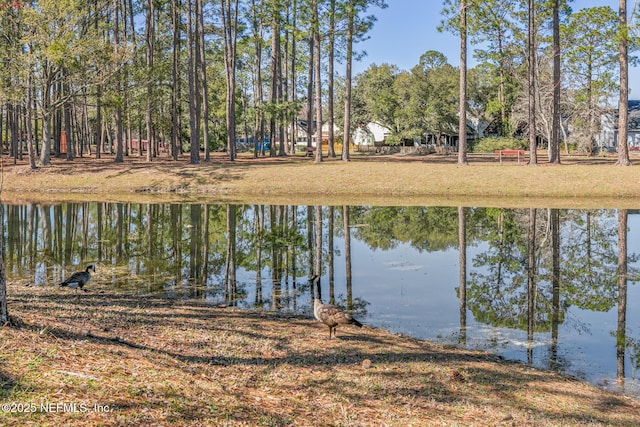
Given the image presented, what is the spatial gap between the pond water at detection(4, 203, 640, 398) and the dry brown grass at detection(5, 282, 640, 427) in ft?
4.99

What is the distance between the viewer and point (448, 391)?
21.1 feet

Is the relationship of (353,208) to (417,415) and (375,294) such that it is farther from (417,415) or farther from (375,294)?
(417,415)

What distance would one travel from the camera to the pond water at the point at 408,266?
9586 mm

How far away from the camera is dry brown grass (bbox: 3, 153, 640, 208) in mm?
30562

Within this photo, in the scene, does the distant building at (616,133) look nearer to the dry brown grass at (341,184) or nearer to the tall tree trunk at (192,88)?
the dry brown grass at (341,184)

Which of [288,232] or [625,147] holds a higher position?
[625,147]

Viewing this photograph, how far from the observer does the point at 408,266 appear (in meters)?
15.1

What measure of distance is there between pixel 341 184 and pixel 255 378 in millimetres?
27369

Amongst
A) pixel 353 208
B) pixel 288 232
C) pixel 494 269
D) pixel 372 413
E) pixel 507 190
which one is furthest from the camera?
pixel 507 190

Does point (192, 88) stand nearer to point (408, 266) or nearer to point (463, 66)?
point (463, 66)

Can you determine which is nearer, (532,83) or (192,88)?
(532,83)

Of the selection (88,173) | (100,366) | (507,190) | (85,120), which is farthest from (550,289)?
(85,120)

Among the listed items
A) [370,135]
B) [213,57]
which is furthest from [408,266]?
[370,135]

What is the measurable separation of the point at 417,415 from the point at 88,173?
35106 mm
